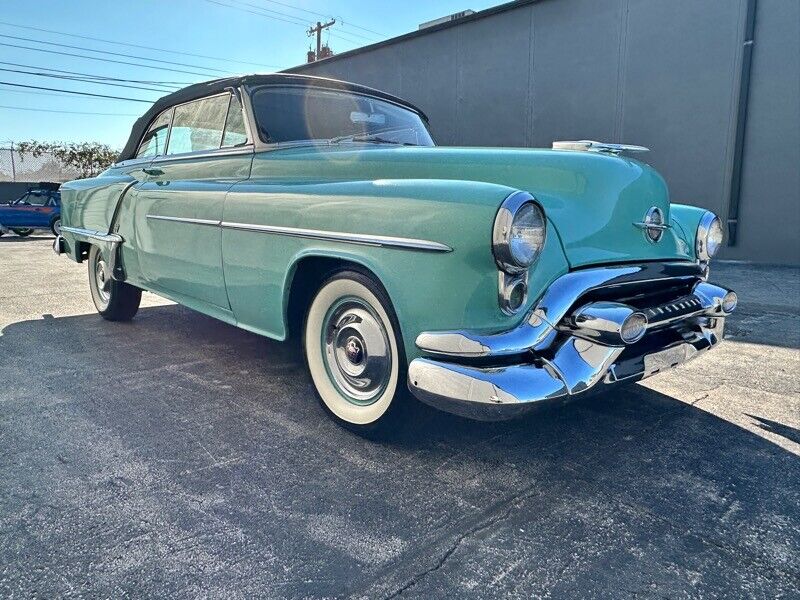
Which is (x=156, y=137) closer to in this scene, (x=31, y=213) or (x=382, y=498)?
(x=382, y=498)

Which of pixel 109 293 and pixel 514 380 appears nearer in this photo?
pixel 514 380

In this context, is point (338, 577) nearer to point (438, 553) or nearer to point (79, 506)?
point (438, 553)

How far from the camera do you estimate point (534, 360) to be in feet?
6.58

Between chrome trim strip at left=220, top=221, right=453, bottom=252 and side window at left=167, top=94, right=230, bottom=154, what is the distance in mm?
958

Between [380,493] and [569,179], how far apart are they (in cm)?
147

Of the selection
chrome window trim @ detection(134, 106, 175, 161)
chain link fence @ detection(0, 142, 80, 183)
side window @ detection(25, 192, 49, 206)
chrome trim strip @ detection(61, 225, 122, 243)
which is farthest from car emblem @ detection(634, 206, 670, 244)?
chain link fence @ detection(0, 142, 80, 183)

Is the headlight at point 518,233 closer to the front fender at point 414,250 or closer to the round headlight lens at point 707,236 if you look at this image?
the front fender at point 414,250

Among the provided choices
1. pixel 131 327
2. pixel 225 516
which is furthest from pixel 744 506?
pixel 131 327

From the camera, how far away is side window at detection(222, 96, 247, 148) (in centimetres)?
336

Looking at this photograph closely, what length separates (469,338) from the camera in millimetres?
1991

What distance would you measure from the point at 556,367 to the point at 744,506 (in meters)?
0.82

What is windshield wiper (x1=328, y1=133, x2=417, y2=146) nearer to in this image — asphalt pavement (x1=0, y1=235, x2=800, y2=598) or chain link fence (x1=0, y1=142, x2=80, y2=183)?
asphalt pavement (x1=0, y1=235, x2=800, y2=598)

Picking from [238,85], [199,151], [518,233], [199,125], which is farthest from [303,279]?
[199,125]

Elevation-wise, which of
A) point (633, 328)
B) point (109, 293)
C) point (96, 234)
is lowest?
point (109, 293)
